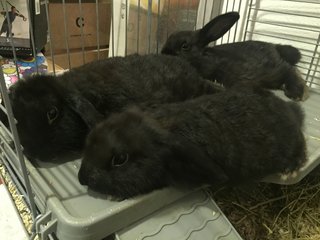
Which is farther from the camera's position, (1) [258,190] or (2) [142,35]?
(2) [142,35]

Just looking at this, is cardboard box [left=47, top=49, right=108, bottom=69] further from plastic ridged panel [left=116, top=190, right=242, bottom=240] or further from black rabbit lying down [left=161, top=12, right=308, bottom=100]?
plastic ridged panel [left=116, top=190, right=242, bottom=240]

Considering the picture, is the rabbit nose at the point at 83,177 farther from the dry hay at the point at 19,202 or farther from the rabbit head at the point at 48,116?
the dry hay at the point at 19,202

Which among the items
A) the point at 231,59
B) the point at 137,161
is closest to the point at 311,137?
the point at 231,59

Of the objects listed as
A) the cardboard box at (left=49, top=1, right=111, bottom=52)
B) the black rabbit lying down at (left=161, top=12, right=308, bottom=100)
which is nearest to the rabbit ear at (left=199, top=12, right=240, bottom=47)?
the black rabbit lying down at (left=161, top=12, right=308, bottom=100)

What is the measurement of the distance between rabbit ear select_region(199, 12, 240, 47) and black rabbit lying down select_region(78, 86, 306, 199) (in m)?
0.52

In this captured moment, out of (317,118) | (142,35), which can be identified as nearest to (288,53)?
(317,118)

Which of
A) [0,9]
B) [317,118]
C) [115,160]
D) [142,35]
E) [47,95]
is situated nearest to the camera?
[115,160]

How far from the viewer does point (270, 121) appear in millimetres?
1040

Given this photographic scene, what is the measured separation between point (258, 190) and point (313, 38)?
36.0 inches

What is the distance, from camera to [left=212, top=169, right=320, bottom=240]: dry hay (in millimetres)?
1149

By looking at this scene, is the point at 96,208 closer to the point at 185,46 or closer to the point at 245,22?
the point at 185,46

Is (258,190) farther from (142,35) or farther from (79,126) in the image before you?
(142,35)

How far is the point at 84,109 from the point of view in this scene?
3.18ft

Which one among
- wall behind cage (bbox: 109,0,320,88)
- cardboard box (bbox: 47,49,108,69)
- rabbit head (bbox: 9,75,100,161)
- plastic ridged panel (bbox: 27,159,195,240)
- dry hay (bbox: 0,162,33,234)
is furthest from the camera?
cardboard box (bbox: 47,49,108,69)
